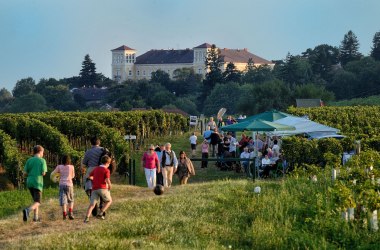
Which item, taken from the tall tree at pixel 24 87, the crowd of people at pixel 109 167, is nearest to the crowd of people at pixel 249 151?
the crowd of people at pixel 109 167

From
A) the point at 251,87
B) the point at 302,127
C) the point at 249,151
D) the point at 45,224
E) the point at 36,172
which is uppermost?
the point at 251,87

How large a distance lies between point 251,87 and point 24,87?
194 feet

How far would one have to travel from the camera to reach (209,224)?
16188mm

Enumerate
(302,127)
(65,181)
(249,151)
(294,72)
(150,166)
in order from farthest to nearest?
(294,72), (302,127), (249,151), (150,166), (65,181)

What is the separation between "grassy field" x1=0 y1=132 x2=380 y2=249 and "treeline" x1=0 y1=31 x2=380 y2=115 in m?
72.8

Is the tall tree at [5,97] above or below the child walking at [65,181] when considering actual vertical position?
above

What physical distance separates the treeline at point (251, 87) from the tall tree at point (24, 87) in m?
0.35

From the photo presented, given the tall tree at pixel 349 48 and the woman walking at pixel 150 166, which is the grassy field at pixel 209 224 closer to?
the woman walking at pixel 150 166

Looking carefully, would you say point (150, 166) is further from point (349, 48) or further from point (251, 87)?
point (349, 48)

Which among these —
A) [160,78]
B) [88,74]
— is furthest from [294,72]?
[88,74]

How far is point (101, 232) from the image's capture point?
1510 centimetres

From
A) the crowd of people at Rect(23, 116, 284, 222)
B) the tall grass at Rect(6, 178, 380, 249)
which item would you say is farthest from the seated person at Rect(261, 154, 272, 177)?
the tall grass at Rect(6, 178, 380, 249)

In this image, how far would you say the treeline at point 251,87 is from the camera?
97375 mm

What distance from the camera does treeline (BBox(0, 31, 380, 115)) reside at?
97.4 metres
